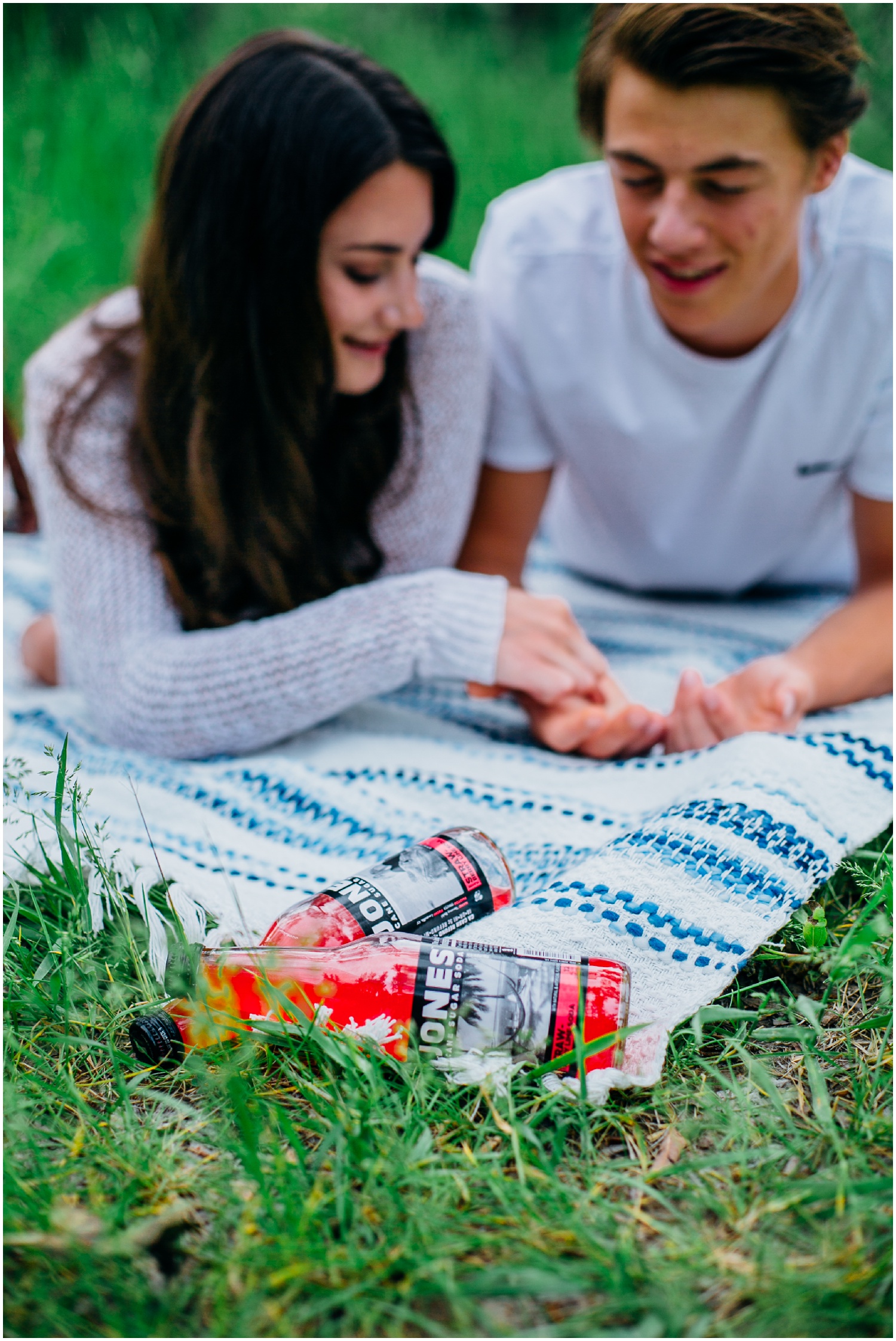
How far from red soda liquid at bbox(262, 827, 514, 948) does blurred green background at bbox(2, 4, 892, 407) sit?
2520 millimetres

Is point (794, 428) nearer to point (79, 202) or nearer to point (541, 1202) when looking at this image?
point (541, 1202)

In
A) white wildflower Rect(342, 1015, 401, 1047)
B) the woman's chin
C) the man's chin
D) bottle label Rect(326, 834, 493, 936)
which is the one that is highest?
the man's chin

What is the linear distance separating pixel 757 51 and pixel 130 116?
307cm

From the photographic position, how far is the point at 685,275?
64.1 inches

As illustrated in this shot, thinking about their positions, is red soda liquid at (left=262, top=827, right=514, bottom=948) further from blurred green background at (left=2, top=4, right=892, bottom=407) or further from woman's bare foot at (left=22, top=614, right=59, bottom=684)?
blurred green background at (left=2, top=4, right=892, bottom=407)

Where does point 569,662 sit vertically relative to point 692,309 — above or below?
below

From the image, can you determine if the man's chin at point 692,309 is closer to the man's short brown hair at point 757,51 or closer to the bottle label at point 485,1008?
the man's short brown hair at point 757,51

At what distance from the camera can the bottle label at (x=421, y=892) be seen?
1.11m

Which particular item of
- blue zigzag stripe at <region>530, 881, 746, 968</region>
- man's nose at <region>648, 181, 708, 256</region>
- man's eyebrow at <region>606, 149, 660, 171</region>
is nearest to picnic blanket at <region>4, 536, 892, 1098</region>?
blue zigzag stripe at <region>530, 881, 746, 968</region>

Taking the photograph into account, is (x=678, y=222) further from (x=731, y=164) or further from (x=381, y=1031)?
(x=381, y=1031)

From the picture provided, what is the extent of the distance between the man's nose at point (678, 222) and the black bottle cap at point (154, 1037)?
126cm

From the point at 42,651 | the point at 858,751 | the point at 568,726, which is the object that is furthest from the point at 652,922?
the point at 42,651

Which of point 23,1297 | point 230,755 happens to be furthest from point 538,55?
point 23,1297

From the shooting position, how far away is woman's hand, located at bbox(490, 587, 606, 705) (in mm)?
1596
